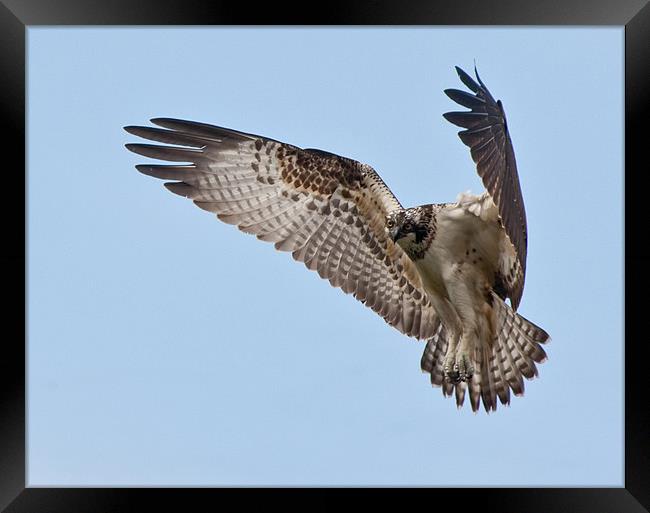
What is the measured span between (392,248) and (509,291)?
0.74m

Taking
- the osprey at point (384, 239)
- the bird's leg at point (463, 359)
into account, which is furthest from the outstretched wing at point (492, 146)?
the bird's leg at point (463, 359)

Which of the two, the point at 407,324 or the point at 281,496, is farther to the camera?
the point at 407,324

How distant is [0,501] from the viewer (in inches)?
175

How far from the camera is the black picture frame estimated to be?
446 centimetres

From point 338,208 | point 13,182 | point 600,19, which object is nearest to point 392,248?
point 338,208

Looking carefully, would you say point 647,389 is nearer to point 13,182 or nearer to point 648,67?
point 648,67

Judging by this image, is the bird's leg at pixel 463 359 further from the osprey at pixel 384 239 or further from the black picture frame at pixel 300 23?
the black picture frame at pixel 300 23

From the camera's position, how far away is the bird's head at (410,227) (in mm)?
5652

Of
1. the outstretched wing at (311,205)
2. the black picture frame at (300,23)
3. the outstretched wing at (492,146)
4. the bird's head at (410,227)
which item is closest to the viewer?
the black picture frame at (300,23)

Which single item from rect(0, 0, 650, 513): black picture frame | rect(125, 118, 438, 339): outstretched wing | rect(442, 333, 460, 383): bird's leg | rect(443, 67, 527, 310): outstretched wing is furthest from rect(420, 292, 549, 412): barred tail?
rect(0, 0, 650, 513): black picture frame

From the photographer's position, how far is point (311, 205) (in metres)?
6.00

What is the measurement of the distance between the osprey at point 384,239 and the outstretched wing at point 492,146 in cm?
75

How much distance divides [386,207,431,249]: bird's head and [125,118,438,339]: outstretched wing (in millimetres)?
195

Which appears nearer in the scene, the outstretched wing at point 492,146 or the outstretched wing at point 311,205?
the outstretched wing at point 492,146
